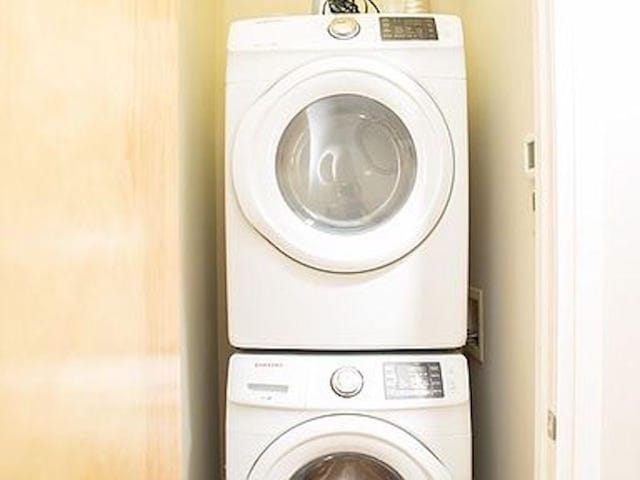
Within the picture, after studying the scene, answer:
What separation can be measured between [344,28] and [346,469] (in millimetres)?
1156

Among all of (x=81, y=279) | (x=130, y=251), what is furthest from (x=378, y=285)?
(x=81, y=279)

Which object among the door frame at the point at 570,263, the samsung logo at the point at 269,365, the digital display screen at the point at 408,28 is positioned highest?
the digital display screen at the point at 408,28

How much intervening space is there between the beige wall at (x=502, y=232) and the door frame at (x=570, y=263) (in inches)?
7.2

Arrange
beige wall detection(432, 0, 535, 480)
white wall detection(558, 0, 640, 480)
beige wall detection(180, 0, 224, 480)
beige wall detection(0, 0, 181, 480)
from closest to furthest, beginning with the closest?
1. beige wall detection(0, 0, 181, 480)
2. white wall detection(558, 0, 640, 480)
3. beige wall detection(432, 0, 535, 480)
4. beige wall detection(180, 0, 224, 480)

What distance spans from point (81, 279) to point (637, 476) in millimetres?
1063

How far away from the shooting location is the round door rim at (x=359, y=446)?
140cm

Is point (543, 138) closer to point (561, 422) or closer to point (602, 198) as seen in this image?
point (602, 198)

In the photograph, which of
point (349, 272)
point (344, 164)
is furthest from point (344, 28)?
point (349, 272)

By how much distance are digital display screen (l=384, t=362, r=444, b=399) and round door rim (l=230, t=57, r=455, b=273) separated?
263 mm

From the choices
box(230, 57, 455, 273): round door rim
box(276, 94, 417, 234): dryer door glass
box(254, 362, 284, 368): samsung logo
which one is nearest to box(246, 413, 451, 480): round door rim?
box(254, 362, 284, 368): samsung logo

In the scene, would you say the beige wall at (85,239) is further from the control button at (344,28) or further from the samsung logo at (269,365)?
the control button at (344,28)

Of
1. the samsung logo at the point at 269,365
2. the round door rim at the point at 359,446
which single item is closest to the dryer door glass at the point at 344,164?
the samsung logo at the point at 269,365

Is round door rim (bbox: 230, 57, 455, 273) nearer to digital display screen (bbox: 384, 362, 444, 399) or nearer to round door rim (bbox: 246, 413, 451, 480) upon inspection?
digital display screen (bbox: 384, 362, 444, 399)

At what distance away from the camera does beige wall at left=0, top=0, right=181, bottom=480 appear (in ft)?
1.55
